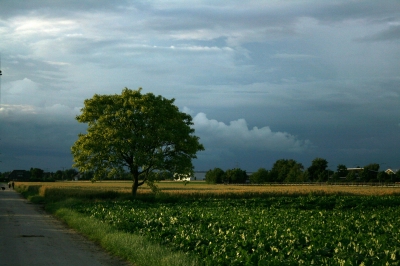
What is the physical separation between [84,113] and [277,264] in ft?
122

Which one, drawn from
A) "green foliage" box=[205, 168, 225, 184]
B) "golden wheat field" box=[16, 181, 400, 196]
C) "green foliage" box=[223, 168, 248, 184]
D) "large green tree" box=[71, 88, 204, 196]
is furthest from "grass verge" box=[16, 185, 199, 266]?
"green foliage" box=[205, 168, 225, 184]

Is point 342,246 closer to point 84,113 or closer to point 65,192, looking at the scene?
point 84,113

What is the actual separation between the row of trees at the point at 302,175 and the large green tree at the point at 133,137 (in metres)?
107

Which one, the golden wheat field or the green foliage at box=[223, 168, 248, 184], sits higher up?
the green foliage at box=[223, 168, 248, 184]

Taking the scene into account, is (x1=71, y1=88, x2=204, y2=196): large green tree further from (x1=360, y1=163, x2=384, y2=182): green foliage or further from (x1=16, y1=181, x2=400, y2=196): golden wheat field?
(x1=360, y1=163, x2=384, y2=182): green foliage

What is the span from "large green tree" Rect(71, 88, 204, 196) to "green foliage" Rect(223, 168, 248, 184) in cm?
10736

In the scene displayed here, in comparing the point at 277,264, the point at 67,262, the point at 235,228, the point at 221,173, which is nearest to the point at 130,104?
the point at 235,228

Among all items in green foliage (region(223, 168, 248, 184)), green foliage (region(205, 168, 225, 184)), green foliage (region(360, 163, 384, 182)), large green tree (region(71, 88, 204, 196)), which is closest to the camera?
large green tree (region(71, 88, 204, 196))

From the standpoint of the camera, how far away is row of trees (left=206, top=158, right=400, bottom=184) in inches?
5733

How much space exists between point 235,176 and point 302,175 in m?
22.4

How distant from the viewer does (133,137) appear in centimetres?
4216

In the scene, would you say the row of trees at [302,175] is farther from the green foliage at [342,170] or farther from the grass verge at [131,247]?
the grass verge at [131,247]

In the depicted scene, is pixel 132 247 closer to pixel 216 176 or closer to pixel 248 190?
pixel 248 190

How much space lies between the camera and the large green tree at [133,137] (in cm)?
4275
